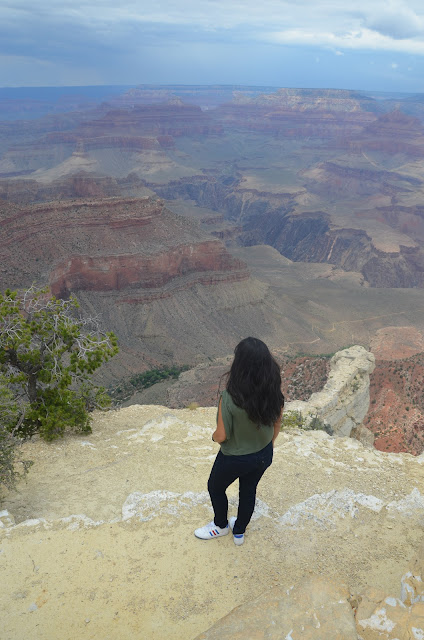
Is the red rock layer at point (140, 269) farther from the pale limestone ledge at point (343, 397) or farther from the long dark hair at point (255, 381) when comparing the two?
the long dark hair at point (255, 381)

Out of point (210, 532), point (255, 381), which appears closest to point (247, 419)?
point (255, 381)

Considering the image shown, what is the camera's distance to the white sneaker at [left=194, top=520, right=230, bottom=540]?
632 centimetres

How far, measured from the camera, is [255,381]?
510 centimetres

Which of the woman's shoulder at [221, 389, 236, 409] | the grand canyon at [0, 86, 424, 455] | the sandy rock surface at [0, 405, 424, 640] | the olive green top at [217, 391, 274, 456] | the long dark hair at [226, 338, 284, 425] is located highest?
the long dark hair at [226, 338, 284, 425]

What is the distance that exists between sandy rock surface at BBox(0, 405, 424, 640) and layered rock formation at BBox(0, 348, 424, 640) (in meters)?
0.02

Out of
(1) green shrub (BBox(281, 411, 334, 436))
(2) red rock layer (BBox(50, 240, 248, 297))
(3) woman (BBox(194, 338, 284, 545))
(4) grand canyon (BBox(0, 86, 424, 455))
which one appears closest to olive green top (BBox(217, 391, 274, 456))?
(3) woman (BBox(194, 338, 284, 545))

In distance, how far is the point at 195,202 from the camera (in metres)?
150

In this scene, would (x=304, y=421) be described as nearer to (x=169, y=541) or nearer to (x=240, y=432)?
(x=169, y=541)

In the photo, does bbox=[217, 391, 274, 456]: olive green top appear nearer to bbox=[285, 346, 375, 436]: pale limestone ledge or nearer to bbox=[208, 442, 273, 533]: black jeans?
bbox=[208, 442, 273, 533]: black jeans

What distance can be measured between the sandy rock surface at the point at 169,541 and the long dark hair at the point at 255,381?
174 cm

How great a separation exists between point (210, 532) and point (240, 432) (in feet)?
6.32

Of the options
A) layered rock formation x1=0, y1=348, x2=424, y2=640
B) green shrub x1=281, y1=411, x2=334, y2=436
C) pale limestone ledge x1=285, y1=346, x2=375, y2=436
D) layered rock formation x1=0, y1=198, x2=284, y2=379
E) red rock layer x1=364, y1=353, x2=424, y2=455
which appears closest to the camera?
layered rock formation x1=0, y1=348, x2=424, y2=640

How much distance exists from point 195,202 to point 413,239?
7015 centimetres

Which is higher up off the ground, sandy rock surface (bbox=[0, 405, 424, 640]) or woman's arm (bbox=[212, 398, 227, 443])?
woman's arm (bbox=[212, 398, 227, 443])
